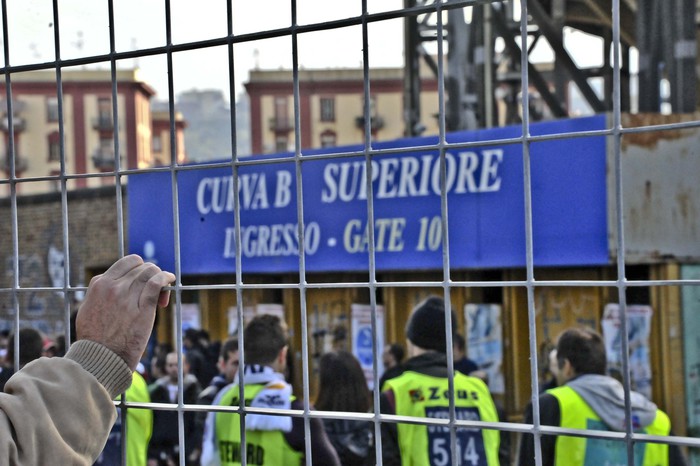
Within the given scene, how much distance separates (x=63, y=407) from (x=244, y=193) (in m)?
9.23

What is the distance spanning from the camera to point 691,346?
7.24 m

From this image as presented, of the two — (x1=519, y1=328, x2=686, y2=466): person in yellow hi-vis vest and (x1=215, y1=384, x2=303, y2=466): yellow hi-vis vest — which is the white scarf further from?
(x1=519, y1=328, x2=686, y2=466): person in yellow hi-vis vest

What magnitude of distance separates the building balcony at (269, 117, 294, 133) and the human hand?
43.6m

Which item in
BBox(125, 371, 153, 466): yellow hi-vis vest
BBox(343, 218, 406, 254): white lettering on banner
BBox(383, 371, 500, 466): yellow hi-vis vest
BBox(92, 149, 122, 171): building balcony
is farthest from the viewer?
BBox(92, 149, 122, 171): building balcony

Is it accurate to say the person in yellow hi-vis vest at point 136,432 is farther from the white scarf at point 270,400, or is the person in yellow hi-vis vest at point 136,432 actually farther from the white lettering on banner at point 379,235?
the white lettering on banner at point 379,235

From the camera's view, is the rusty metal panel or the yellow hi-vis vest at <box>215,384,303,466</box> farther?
the rusty metal panel

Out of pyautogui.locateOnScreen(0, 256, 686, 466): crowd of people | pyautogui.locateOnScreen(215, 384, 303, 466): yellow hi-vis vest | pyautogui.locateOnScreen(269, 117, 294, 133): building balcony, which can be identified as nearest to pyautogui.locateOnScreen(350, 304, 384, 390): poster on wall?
pyautogui.locateOnScreen(0, 256, 686, 466): crowd of people

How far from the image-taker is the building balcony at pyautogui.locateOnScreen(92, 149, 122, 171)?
43.6m

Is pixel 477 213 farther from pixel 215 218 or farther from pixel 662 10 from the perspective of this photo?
pixel 215 218

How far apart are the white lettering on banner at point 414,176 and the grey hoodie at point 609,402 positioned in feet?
12.8

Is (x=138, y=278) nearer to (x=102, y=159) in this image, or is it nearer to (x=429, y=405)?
(x=429, y=405)

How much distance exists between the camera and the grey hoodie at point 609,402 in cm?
438

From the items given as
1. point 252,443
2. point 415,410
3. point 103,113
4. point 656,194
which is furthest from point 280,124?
point 252,443

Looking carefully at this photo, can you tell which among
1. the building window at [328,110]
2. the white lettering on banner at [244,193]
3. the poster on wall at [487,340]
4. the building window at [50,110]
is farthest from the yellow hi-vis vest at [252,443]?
the building window at [50,110]
